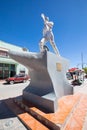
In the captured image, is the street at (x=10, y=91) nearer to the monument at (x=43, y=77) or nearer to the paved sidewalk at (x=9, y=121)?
the monument at (x=43, y=77)

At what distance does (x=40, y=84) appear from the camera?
5.66 m

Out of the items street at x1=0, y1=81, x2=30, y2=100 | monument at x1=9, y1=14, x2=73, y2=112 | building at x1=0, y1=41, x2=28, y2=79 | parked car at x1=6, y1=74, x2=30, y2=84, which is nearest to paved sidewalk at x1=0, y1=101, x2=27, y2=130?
monument at x1=9, y1=14, x2=73, y2=112

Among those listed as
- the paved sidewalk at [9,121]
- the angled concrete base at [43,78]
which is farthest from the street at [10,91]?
the paved sidewalk at [9,121]

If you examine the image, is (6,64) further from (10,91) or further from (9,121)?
(9,121)

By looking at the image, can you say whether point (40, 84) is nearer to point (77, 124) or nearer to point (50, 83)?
point (50, 83)

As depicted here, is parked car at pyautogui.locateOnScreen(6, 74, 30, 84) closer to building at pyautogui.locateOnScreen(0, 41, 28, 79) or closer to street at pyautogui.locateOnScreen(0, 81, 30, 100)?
street at pyautogui.locateOnScreen(0, 81, 30, 100)

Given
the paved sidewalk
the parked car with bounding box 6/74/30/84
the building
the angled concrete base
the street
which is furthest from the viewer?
the building

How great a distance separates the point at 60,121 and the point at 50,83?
1.91 metres

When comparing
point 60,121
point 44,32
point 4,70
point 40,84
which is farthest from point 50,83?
point 4,70

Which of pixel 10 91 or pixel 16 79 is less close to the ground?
pixel 16 79

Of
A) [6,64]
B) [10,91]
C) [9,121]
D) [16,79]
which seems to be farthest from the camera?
[6,64]

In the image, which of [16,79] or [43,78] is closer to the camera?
[43,78]

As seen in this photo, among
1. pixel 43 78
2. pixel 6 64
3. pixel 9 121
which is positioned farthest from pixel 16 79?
pixel 9 121

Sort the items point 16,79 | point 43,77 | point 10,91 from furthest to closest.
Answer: point 16,79
point 10,91
point 43,77
